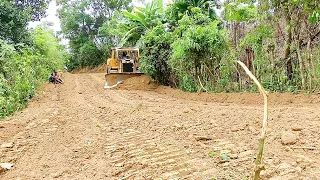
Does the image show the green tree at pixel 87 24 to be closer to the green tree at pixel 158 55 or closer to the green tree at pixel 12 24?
the green tree at pixel 12 24

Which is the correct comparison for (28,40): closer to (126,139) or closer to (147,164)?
(126,139)

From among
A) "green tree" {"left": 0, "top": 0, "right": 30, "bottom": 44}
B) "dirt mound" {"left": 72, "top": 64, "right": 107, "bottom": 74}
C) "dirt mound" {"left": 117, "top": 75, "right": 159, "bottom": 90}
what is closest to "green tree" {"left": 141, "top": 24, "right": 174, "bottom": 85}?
"dirt mound" {"left": 117, "top": 75, "right": 159, "bottom": 90}

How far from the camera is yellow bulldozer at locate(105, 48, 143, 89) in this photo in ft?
47.9

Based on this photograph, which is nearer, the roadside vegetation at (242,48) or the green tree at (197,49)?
the roadside vegetation at (242,48)

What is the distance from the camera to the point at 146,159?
11.1 ft

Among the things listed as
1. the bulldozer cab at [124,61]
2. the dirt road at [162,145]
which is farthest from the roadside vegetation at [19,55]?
the bulldozer cab at [124,61]

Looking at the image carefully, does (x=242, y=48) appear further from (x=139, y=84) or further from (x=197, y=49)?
(x=139, y=84)

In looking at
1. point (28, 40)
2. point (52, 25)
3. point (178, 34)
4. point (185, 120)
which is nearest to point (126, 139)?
point (185, 120)

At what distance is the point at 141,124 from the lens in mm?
5613

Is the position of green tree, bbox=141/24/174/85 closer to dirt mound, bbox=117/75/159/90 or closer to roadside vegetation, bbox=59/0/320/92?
roadside vegetation, bbox=59/0/320/92

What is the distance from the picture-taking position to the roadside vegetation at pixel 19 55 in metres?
9.27

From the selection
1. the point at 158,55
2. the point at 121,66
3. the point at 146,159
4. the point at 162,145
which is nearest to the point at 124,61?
the point at 121,66

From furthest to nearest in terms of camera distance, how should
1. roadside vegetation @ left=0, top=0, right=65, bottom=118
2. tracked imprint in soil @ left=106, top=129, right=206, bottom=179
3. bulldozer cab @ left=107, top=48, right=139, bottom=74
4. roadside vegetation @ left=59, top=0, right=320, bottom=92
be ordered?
bulldozer cab @ left=107, top=48, right=139, bottom=74 < roadside vegetation @ left=0, top=0, right=65, bottom=118 < roadside vegetation @ left=59, top=0, right=320, bottom=92 < tracked imprint in soil @ left=106, top=129, right=206, bottom=179

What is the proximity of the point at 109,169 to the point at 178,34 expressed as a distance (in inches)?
339
